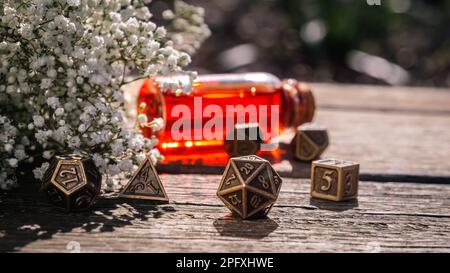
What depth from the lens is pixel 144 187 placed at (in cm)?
179

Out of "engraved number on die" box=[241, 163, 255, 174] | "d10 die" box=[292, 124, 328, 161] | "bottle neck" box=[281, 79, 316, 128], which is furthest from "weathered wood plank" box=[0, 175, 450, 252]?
"bottle neck" box=[281, 79, 316, 128]

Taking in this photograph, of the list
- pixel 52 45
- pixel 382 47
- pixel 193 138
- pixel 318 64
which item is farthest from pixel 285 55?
pixel 52 45

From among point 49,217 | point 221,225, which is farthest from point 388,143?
point 49,217

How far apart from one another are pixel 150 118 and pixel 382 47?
4643 mm

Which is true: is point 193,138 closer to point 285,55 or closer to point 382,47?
point 285,55

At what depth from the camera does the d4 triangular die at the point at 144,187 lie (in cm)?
179

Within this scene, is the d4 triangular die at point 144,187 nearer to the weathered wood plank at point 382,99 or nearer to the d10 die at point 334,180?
the d10 die at point 334,180

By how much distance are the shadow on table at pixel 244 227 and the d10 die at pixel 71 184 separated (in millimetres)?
318

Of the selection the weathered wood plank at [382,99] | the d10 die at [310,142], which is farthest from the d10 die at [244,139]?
the weathered wood plank at [382,99]

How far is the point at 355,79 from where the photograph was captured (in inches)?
223

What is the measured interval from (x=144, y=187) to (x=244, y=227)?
0.32 meters

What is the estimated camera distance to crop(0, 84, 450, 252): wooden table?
1500mm

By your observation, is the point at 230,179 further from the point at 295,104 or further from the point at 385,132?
the point at 385,132
